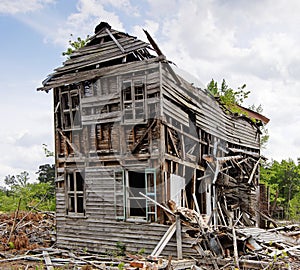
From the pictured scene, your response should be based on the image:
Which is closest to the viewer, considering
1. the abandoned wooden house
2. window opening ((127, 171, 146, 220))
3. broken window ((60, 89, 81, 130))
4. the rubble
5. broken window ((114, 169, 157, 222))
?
the rubble

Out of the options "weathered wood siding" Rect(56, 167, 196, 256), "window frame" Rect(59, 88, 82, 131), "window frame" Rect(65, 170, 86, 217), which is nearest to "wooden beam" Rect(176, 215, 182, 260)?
"weathered wood siding" Rect(56, 167, 196, 256)

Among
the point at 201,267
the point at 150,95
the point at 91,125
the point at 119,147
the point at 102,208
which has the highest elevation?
the point at 150,95

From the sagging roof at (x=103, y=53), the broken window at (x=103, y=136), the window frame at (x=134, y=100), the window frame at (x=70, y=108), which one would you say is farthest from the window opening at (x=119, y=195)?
the sagging roof at (x=103, y=53)

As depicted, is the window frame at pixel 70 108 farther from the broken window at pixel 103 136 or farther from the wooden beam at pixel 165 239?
the wooden beam at pixel 165 239

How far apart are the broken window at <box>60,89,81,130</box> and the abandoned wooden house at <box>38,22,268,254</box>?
43mm

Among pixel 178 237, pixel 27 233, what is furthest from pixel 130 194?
pixel 27 233

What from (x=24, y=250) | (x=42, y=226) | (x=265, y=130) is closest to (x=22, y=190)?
(x=42, y=226)

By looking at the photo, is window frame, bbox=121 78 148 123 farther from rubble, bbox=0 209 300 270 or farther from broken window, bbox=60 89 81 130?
rubble, bbox=0 209 300 270

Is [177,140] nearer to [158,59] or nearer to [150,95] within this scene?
[150,95]

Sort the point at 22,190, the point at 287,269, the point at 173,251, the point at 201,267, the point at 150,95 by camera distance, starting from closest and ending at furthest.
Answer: the point at 287,269 → the point at 201,267 → the point at 173,251 → the point at 150,95 → the point at 22,190

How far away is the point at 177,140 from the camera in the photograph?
1434 centimetres

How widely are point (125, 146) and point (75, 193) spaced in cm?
318

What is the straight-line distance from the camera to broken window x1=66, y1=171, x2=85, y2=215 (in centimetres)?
1466

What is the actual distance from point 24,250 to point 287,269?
31.6 ft
